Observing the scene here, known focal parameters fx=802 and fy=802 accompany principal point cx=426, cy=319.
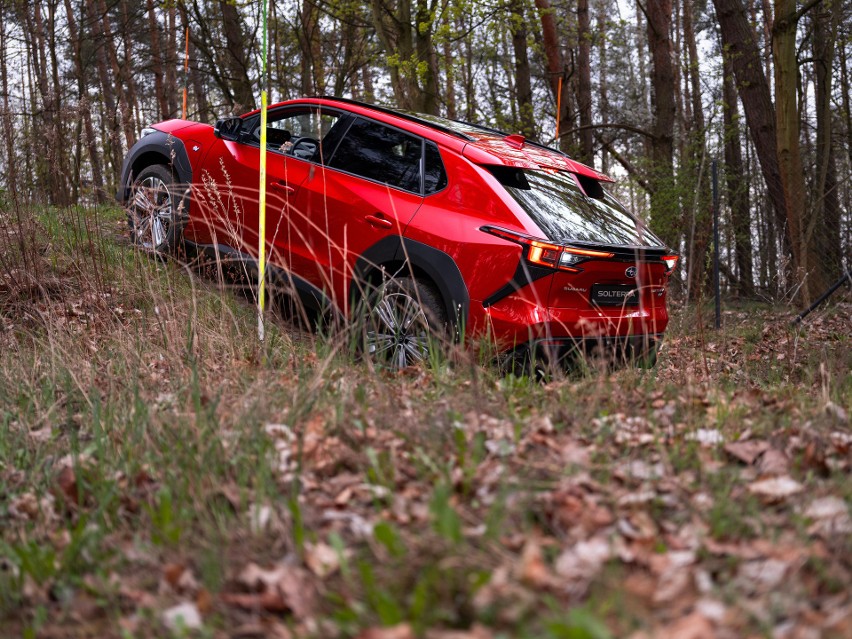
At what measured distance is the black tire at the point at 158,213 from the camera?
6395 millimetres

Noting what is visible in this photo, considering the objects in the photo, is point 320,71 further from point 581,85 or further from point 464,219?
point 464,219

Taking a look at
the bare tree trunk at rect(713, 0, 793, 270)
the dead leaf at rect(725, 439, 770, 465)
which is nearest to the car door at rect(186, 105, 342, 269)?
the dead leaf at rect(725, 439, 770, 465)

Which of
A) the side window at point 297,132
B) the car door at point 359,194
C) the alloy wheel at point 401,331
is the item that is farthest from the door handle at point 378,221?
the side window at point 297,132

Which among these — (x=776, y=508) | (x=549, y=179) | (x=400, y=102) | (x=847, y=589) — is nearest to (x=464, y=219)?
(x=549, y=179)

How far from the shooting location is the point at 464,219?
5.25 metres

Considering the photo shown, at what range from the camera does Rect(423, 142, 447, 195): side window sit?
5492 millimetres

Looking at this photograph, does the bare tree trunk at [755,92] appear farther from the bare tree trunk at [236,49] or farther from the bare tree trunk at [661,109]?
the bare tree trunk at [236,49]

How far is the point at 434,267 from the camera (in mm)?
5289

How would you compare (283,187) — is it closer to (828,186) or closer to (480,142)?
(480,142)

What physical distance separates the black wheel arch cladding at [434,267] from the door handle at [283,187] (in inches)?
39.7

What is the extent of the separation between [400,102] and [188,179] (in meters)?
6.06

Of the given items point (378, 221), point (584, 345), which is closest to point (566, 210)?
point (584, 345)

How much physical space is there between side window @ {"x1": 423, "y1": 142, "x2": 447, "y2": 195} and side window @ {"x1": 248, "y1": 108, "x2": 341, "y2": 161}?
1023 mm

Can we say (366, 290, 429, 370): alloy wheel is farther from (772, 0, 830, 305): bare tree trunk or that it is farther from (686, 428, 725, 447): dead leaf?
(772, 0, 830, 305): bare tree trunk
